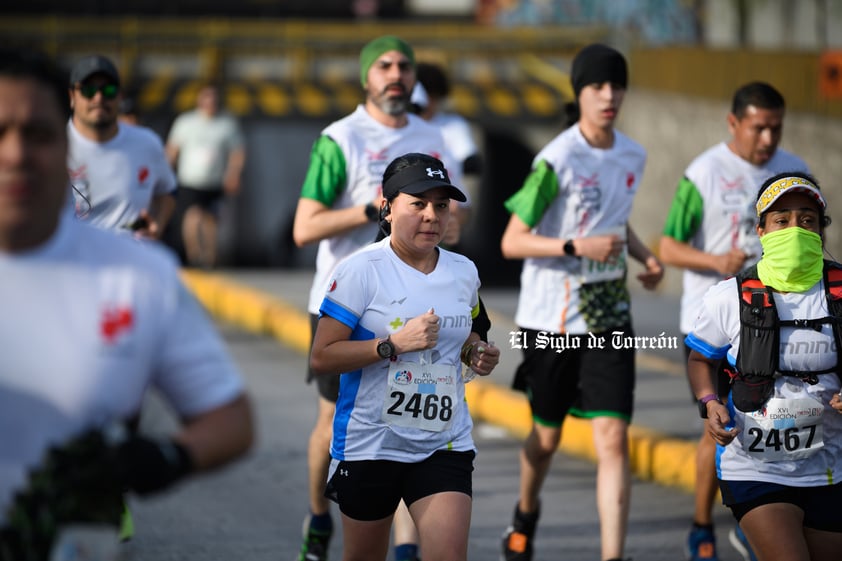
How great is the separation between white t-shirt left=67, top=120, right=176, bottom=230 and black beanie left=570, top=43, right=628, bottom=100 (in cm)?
234

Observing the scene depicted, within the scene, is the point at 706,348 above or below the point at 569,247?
below

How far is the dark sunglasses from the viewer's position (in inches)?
310

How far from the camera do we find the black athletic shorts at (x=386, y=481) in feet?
17.6

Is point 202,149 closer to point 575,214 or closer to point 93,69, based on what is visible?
point 93,69

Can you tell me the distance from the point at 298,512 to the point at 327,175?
2.11 m

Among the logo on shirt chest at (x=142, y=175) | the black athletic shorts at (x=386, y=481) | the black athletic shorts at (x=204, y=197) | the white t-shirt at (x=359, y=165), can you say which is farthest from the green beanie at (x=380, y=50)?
the black athletic shorts at (x=204, y=197)

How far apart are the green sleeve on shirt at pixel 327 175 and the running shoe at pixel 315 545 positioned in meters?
1.50

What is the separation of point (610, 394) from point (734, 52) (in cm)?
1081

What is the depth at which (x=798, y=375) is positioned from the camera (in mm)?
5500

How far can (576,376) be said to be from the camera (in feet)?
24.3

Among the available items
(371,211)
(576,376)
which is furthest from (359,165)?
(576,376)

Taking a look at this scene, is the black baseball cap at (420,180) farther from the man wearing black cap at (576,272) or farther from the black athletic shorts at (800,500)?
the man wearing black cap at (576,272)

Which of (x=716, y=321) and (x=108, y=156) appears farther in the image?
(x=108, y=156)

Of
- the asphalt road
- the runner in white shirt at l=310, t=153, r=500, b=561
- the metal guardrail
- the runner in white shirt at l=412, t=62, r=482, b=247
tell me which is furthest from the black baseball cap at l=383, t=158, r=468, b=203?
the metal guardrail
